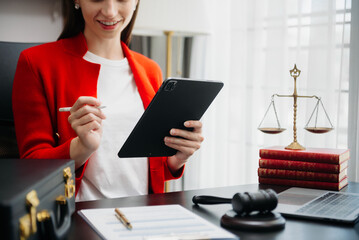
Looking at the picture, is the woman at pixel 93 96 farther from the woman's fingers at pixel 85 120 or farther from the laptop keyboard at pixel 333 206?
the laptop keyboard at pixel 333 206

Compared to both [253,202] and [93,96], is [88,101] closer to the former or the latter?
[93,96]

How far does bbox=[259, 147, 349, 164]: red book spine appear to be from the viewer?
1224 mm

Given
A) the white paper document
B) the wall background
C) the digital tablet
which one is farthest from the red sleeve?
the wall background

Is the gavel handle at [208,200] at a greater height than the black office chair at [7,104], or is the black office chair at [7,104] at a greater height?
the black office chair at [7,104]

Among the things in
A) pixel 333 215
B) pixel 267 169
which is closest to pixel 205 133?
pixel 267 169

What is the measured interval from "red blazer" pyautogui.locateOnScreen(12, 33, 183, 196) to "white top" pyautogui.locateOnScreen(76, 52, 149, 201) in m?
0.03

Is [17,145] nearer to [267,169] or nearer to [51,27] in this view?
[267,169]

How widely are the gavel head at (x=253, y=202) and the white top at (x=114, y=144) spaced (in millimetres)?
615

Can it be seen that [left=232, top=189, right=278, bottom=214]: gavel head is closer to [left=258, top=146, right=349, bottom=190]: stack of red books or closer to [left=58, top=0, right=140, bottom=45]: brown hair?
[left=258, top=146, right=349, bottom=190]: stack of red books

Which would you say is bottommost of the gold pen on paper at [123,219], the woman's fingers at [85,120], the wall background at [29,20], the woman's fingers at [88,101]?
the gold pen on paper at [123,219]

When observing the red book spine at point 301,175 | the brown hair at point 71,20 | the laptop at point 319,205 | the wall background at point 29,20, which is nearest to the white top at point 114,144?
the brown hair at point 71,20

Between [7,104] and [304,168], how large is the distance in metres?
1.01

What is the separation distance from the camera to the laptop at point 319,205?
92 centimetres

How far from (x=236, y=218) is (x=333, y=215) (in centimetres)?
23
